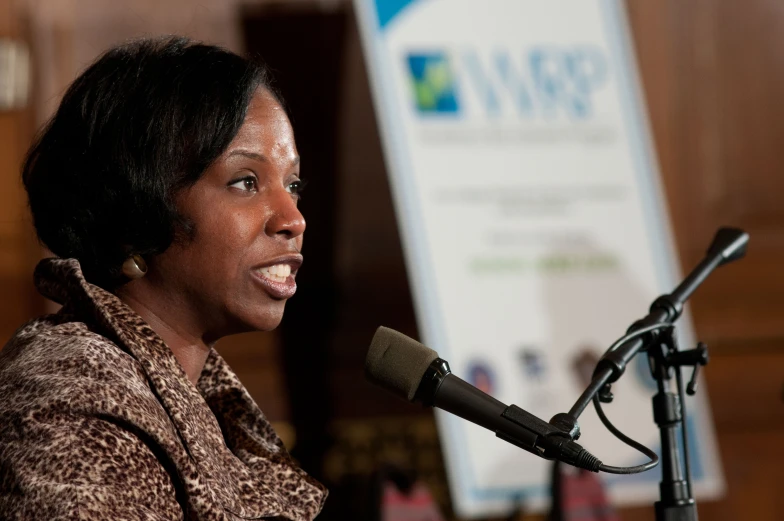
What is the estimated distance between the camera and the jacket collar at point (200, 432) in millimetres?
1502

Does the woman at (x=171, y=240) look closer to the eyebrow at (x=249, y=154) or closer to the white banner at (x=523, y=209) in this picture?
the eyebrow at (x=249, y=154)

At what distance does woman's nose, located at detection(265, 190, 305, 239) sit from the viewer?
164cm

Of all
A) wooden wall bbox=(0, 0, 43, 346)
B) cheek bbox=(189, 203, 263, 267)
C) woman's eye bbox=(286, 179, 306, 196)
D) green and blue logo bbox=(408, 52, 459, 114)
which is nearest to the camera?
cheek bbox=(189, 203, 263, 267)

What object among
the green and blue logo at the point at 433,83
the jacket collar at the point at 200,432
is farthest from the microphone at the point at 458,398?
the green and blue logo at the point at 433,83

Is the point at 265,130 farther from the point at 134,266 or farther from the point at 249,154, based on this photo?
the point at 134,266

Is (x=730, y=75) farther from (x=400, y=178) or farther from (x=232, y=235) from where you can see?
(x=232, y=235)

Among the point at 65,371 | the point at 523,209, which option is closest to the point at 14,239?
the point at 523,209

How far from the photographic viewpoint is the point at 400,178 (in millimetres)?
3312

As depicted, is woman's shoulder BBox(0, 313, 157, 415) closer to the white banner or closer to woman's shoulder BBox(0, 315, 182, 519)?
woman's shoulder BBox(0, 315, 182, 519)

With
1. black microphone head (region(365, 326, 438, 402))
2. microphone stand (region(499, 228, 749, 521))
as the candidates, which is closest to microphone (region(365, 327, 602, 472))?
black microphone head (region(365, 326, 438, 402))

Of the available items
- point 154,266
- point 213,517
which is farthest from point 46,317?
point 213,517

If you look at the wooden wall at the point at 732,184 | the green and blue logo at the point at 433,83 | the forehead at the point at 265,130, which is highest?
the green and blue logo at the point at 433,83

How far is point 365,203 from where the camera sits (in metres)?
4.00

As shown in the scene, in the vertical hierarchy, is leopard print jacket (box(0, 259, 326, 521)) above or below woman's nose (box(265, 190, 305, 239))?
below
